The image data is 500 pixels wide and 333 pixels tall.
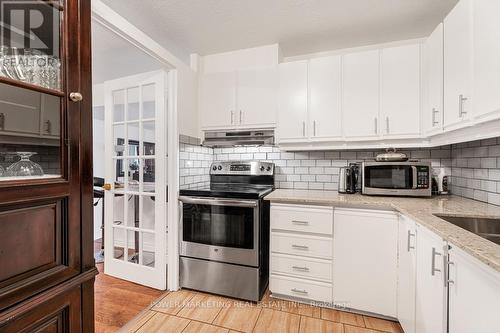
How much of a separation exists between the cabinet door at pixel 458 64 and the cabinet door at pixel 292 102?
3.47 feet

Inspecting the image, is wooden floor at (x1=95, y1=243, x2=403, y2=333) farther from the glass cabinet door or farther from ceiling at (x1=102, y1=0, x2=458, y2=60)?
ceiling at (x1=102, y1=0, x2=458, y2=60)

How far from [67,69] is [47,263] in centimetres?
74

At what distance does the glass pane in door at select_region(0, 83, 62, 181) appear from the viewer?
2.78 feet

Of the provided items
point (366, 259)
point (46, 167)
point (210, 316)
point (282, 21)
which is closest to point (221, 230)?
point (210, 316)

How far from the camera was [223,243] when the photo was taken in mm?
2172

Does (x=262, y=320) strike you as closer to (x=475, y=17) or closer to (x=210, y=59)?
(x=475, y=17)

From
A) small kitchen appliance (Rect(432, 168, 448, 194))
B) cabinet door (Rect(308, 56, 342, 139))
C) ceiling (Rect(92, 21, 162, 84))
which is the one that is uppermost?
ceiling (Rect(92, 21, 162, 84))

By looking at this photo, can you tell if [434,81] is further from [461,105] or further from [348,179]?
[348,179]

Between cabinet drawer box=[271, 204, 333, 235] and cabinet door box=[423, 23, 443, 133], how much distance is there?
103 centimetres

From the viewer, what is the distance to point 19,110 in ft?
2.89

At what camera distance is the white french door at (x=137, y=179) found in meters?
2.25

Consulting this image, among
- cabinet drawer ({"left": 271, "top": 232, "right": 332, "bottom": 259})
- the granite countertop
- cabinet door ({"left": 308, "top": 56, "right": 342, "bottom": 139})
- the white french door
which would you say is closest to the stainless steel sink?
the granite countertop

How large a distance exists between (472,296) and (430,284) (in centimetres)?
37

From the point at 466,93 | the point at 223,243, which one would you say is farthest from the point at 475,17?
the point at 223,243
